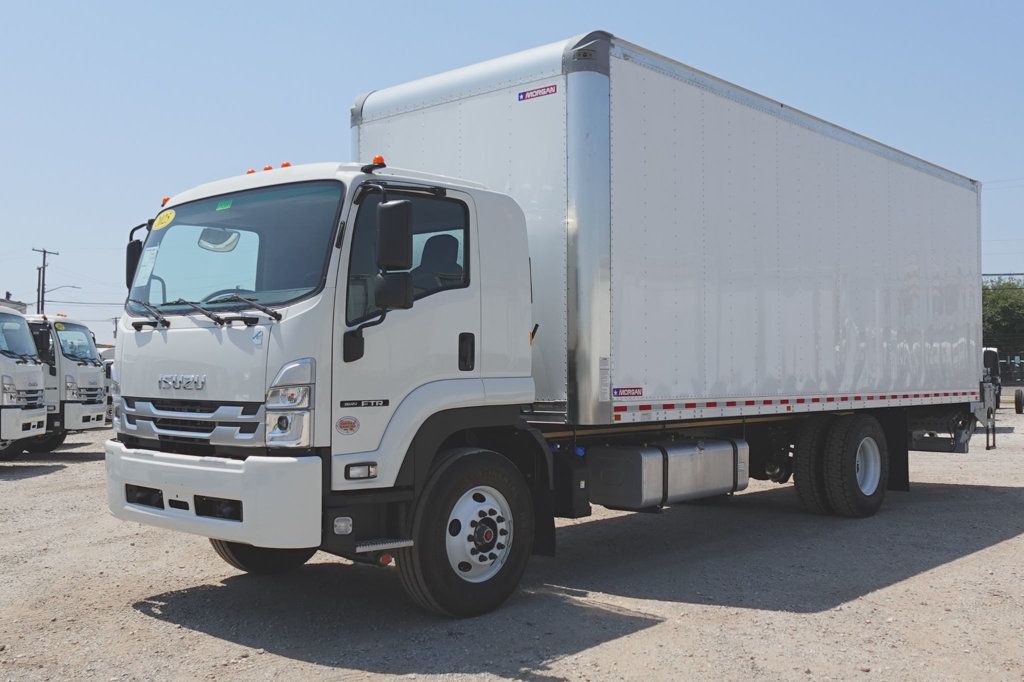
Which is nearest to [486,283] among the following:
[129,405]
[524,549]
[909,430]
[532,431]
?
[532,431]

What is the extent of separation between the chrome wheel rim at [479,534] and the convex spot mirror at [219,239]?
7.20ft

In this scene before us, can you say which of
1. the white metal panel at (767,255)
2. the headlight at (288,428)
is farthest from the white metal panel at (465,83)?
the headlight at (288,428)

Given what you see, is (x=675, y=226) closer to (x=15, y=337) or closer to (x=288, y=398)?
(x=288, y=398)

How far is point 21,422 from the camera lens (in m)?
16.3

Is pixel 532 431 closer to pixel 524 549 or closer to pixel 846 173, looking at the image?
pixel 524 549

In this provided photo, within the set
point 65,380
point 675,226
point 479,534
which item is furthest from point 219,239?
point 65,380

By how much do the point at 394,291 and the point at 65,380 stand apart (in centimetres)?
1525

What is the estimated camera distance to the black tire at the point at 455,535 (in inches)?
241

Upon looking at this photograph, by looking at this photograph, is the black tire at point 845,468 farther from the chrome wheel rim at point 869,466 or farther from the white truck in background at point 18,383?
the white truck in background at point 18,383

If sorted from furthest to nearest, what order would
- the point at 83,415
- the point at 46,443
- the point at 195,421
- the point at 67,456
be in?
the point at 46,443 < the point at 67,456 < the point at 83,415 < the point at 195,421

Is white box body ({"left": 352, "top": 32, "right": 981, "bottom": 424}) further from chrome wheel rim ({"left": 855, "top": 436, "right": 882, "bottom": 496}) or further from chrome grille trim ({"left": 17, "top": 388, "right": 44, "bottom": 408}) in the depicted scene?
chrome grille trim ({"left": 17, "top": 388, "right": 44, "bottom": 408})

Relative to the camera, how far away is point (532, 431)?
6.89 metres

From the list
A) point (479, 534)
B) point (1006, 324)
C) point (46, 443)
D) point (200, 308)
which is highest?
point (1006, 324)

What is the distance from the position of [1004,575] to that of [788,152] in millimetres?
4198
